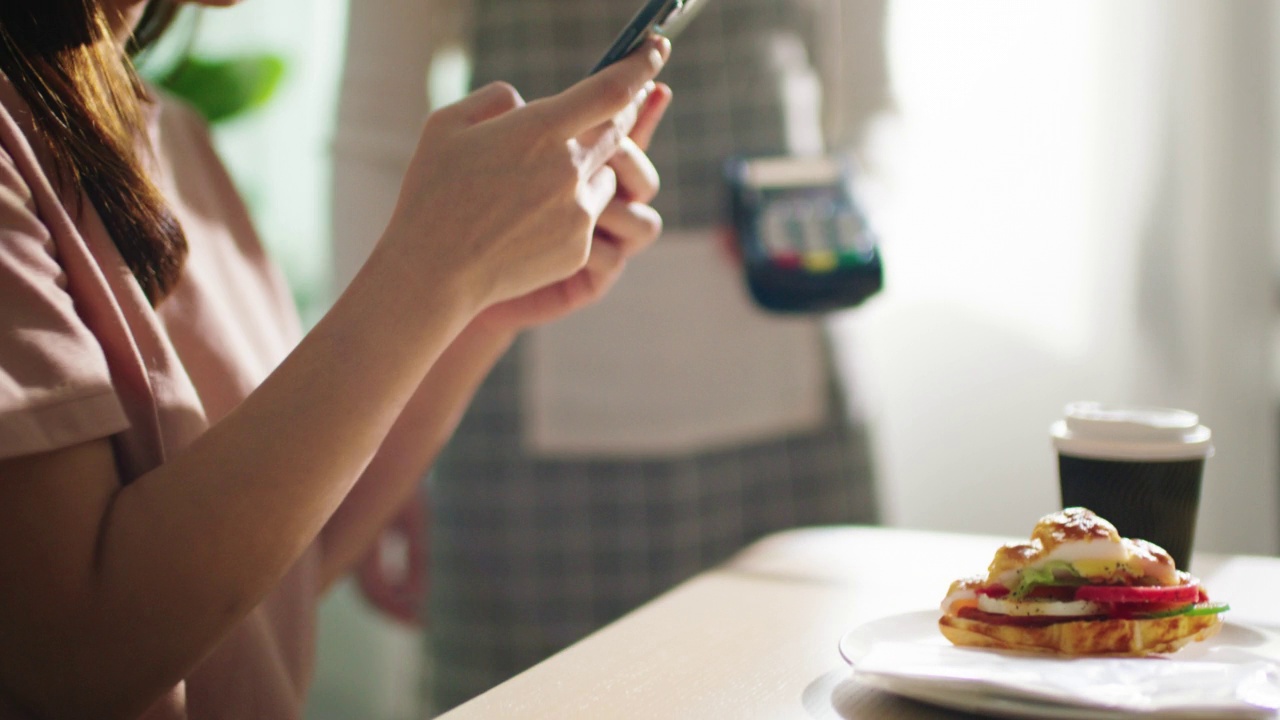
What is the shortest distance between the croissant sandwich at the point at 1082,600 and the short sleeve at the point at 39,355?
385mm

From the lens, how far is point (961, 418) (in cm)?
155

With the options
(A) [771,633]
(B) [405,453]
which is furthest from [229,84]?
(A) [771,633]

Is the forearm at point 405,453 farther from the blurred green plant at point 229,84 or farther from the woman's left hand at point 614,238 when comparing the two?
the blurred green plant at point 229,84

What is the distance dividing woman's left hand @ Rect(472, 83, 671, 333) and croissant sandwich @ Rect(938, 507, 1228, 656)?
1.10 ft

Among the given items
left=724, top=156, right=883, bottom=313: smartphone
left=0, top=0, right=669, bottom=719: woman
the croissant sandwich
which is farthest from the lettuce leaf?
left=724, top=156, right=883, bottom=313: smartphone

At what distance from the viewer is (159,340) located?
564 mm

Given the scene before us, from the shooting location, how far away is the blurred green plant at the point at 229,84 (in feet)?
4.41

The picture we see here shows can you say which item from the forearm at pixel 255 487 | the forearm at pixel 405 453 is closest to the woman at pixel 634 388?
the forearm at pixel 405 453

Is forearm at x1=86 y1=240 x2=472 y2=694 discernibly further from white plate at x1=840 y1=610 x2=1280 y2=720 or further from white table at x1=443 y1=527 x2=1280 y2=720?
white plate at x1=840 y1=610 x2=1280 y2=720

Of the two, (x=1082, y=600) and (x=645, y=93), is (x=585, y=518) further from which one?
(x=1082, y=600)

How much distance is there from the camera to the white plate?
40cm

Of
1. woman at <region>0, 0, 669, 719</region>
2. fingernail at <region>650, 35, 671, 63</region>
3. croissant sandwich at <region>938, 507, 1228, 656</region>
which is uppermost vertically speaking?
fingernail at <region>650, 35, 671, 63</region>

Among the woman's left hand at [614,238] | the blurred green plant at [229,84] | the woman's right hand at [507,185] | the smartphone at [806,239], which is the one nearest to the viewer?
the woman's right hand at [507,185]

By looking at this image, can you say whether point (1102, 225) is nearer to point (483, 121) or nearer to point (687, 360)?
point (687, 360)
